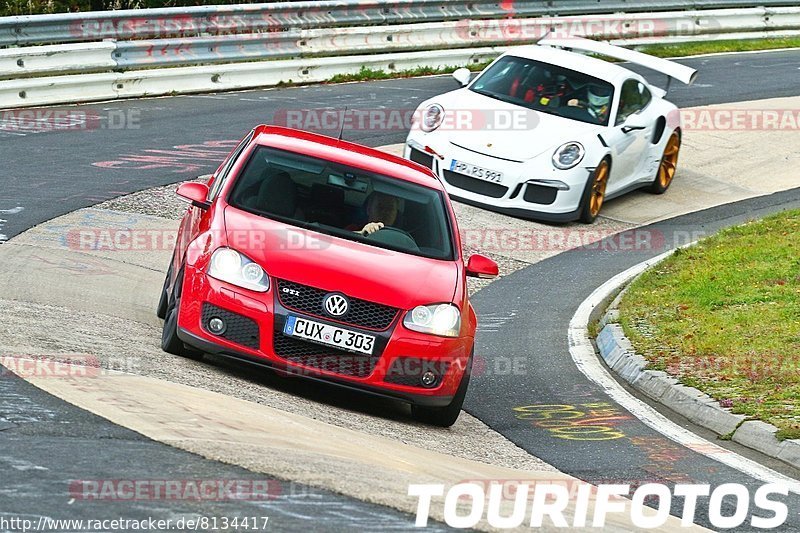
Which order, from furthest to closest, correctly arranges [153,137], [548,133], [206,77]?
[206,77], [153,137], [548,133]

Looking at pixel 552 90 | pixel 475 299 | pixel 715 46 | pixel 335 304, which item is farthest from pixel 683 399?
pixel 715 46

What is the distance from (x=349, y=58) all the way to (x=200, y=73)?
308cm

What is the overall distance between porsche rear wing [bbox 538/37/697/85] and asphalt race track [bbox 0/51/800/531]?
70.5 inches

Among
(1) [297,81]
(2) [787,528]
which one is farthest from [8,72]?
(2) [787,528]

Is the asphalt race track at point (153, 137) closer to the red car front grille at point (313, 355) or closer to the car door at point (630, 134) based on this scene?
the car door at point (630, 134)

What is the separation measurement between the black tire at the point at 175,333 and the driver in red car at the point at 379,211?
48.0 inches

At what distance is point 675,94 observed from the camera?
75.3 feet

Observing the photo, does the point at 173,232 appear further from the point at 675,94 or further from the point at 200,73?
the point at 675,94

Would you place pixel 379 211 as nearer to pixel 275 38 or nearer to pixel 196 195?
pixel 196 195

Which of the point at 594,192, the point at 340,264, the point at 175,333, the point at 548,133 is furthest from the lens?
the point at 594,192

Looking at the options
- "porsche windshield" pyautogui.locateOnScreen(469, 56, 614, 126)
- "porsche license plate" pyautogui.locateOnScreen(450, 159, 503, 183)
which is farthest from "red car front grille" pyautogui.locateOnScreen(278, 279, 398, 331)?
"porsche windshield" pyautogui.locateOnScreen(469, 56, 614, 126)

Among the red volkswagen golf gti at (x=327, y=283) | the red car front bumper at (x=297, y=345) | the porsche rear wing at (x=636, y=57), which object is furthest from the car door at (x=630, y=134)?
the red car front bumper at (x=297, y=345)

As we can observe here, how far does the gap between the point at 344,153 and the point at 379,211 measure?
67cm

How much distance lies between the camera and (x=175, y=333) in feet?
27.2
